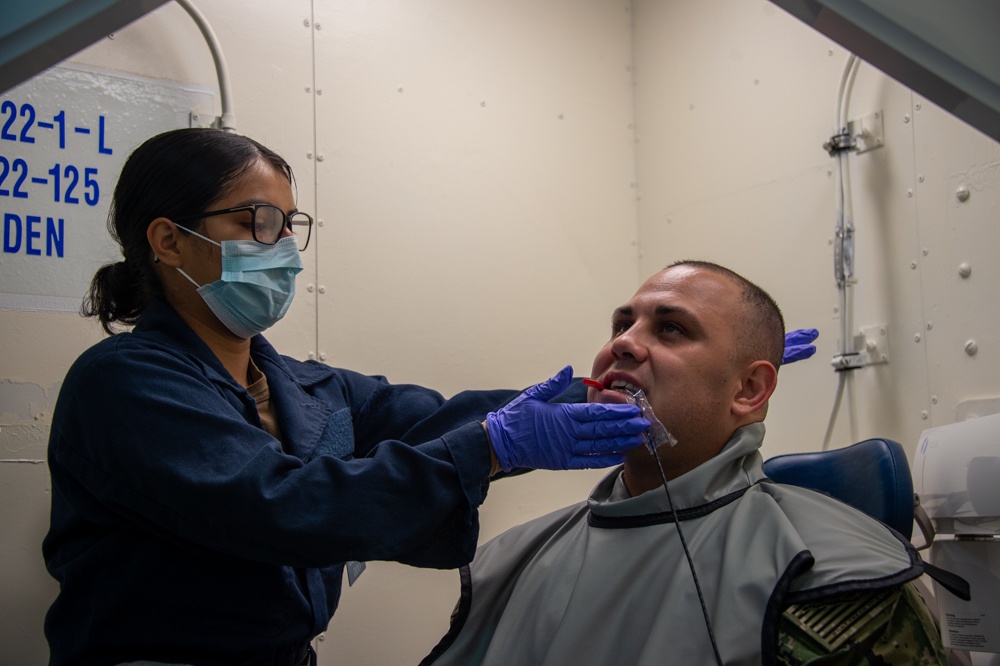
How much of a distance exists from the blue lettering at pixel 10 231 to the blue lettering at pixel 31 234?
2cm

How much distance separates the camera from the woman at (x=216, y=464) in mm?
1396

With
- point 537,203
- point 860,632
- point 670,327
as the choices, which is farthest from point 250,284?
point 537,203

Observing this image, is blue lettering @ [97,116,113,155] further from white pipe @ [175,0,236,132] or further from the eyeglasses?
the eyeglasses

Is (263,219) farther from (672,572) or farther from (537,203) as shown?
(537,203)

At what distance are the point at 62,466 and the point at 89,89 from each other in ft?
4.25

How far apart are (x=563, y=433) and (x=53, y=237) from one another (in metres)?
1.55

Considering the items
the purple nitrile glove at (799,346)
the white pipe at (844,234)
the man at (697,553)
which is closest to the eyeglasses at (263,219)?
the man at (697,553)

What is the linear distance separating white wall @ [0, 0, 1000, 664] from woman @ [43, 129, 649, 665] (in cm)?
82

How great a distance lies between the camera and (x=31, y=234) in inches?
89.5

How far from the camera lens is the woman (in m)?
1.40

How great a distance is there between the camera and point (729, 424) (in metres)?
1.63

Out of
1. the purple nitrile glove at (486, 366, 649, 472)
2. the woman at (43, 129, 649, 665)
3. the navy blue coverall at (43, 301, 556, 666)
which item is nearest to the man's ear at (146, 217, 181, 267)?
the woman at (43, 129, 649, 665)

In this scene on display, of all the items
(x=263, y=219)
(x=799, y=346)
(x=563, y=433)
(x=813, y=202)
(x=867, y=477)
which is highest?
(x=813, y=202)

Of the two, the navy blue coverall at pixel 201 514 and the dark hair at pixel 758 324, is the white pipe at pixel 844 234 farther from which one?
the navy blue coverall at pixel 201 514
